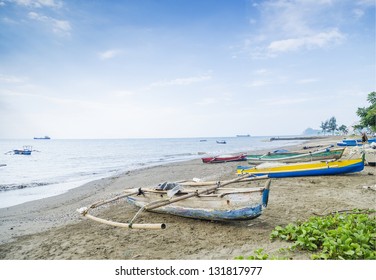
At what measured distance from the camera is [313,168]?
10609mm

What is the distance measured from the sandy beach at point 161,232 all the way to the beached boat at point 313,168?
5.05 feet

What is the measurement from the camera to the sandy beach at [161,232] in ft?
14.6

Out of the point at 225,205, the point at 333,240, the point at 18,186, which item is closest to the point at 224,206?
the point at 225,205

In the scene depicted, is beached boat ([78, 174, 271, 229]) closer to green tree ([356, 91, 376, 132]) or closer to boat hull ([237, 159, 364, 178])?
boat hull ([237, 159, 364, 178])

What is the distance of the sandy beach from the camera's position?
446 cm

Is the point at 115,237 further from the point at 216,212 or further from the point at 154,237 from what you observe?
the point at 216,212

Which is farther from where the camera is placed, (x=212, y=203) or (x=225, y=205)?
(x=212, y=203)

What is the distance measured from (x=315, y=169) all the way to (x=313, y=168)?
0.09 metres

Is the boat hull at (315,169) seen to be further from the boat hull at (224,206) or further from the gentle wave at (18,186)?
the gentle wave at (18,186)

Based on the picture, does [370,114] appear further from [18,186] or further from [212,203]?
[18,186]
